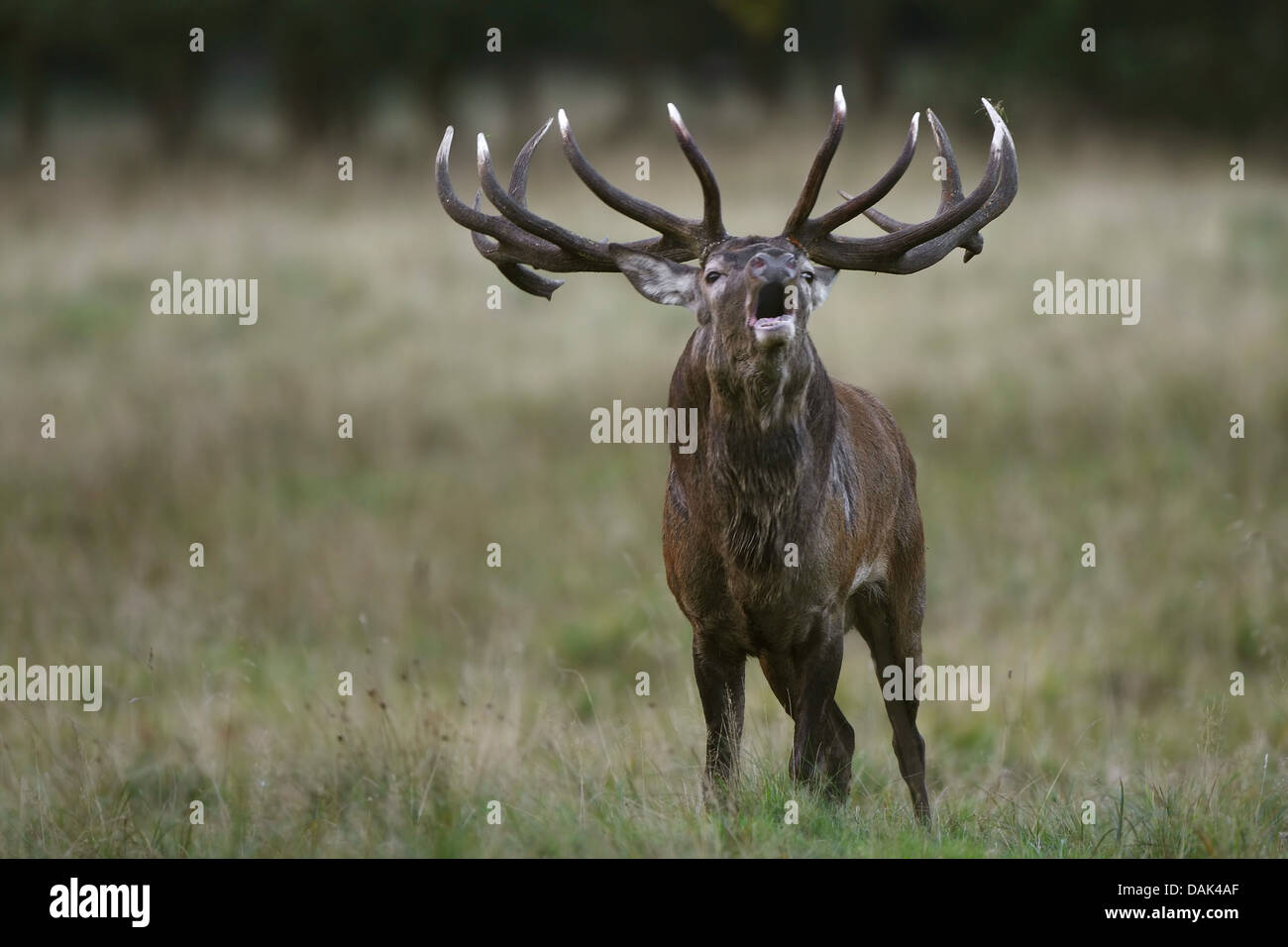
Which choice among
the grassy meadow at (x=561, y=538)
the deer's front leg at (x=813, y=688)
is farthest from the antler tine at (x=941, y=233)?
the grassy meadow at (x=561, y=538)

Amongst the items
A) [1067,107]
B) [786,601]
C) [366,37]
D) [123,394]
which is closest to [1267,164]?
[1067,107]

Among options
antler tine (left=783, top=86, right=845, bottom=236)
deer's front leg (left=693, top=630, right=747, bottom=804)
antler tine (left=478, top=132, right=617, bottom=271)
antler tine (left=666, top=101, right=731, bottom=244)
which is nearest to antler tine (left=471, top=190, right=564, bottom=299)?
antler tine (left=478, top=132, right=617, bottom=271)

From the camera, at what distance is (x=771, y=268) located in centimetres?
583

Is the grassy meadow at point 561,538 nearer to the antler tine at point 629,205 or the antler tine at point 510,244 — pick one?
the antler tine at point 510,244

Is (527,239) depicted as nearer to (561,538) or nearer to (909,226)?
(909,226)

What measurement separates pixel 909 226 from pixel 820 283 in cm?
46

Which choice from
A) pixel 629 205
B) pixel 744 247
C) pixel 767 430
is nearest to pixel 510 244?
pixel 629 205

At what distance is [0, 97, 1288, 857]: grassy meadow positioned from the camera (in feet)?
21.8

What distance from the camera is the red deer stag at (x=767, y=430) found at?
19.6 ft

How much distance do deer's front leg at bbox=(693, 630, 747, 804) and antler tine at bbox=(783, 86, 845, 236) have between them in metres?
1.60

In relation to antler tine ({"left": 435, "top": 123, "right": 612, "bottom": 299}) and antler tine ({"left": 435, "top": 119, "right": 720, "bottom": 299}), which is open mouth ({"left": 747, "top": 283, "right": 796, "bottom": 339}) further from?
antler tine ({"left": 435, "top": 123, "right": 612, "bottom": 299})

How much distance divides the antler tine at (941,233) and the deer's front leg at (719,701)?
5.04 feet

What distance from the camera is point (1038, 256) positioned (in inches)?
788

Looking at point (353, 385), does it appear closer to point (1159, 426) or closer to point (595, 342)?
point (595, 342)
